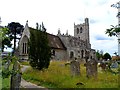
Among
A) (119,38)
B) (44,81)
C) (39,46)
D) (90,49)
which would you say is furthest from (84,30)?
(119,38)

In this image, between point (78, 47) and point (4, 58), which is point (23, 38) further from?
point (4, 58)

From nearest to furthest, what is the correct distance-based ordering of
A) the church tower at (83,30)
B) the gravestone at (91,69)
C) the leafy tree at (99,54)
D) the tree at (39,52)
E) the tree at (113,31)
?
the tree at (113,31) → the gravestone at (91,69) → the tree at (39,52) → the leafy tree at (99,54) → the church tower at (83,30)

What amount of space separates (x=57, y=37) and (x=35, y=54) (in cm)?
4642

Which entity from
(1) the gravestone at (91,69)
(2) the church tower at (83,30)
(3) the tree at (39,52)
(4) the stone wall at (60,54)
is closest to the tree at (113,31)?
(1) the gravestone at (91,69)

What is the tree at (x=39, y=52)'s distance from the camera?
24.9 metres

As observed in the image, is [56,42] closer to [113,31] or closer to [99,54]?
[99,54]

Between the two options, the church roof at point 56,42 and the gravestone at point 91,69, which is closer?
the gravestone at point 91,69

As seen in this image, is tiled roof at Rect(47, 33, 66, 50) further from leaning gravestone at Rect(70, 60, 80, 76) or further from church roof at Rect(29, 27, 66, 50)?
leaning gravestone at Rect(70, 60, 80, 76)

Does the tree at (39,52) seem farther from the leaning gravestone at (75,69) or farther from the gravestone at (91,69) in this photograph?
the gravestone at (91,69)

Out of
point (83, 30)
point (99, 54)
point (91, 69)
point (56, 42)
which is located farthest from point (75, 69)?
point (83, 30)

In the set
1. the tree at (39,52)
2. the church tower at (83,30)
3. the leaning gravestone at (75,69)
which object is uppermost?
the church tower at (83,30)

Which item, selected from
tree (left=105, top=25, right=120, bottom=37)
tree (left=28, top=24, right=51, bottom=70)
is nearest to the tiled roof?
tree (left=28, top=24, right=51, bottom=70)

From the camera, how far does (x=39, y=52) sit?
980 inches

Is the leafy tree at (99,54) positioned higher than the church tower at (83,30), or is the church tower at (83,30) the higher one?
the church tower at (83,30)
